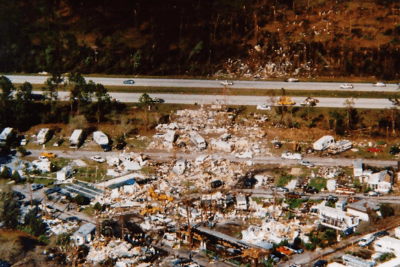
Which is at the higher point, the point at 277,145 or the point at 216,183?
the point at 277,145

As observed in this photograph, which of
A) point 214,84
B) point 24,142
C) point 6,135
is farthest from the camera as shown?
point 214,84

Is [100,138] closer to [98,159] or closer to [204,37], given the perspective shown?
[98,159]

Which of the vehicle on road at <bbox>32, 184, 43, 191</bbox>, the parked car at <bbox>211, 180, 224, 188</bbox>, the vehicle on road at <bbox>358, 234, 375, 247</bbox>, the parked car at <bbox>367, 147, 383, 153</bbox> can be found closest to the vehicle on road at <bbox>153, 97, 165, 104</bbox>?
the parked car at <bbox>211, 180, 224, 188</bbox>

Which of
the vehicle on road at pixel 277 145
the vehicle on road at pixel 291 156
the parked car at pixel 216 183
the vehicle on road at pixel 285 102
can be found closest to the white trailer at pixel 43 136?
the parked car at pixel 216 183

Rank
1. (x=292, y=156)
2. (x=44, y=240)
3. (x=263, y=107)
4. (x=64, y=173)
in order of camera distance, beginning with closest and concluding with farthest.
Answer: (x=44, y=240) < (x=64, y=173) < (x=292, y=156) < (x=263, y=107)

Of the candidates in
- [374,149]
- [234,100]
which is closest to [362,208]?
[374,149]

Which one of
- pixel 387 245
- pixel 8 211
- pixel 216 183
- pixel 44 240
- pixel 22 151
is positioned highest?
pixel 22 151

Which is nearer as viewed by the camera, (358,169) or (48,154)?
(358,169)

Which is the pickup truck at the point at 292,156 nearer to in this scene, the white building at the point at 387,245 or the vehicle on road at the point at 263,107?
the vehicle on road at the point at 263,107
